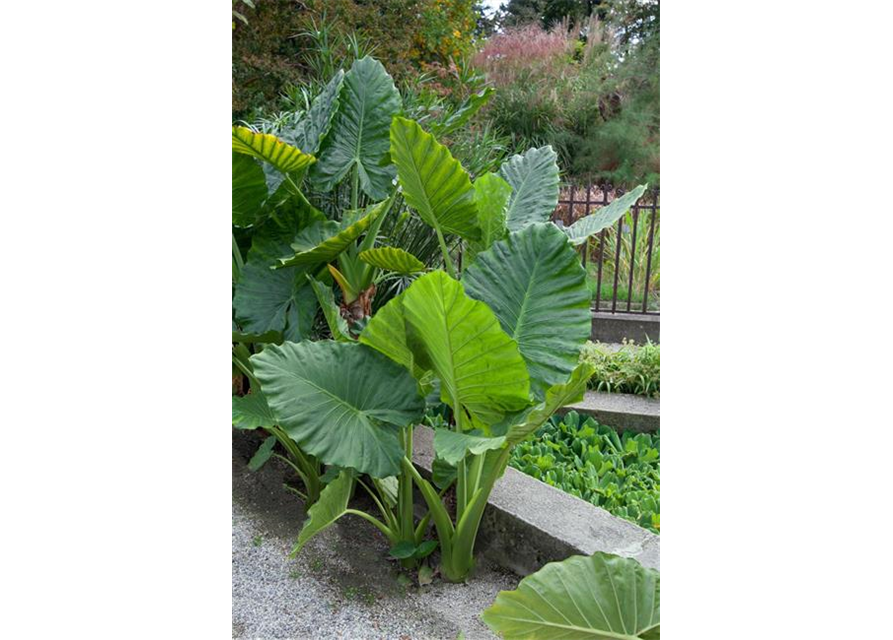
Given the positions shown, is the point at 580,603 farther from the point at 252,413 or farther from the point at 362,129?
the point at 362,129

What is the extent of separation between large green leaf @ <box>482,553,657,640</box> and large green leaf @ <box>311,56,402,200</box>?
176 cm

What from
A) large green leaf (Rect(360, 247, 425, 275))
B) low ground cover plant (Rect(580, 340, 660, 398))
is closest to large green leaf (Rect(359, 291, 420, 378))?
large green leaf (Rect(360, 247, 425, 275))

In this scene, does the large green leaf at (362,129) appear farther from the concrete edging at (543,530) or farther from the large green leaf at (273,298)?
the concrete edging at (543,530)

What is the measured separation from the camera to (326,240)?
7.44 ft

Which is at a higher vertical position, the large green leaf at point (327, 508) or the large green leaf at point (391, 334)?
the large green leaf at point (391, 334)

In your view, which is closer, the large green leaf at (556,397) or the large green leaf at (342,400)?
the large green leaf at (556,397)

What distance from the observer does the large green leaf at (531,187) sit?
2.53m

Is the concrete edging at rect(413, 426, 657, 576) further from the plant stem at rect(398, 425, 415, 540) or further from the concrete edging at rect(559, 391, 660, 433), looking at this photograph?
the concrete edging at rect(559, 391, 660, 433)

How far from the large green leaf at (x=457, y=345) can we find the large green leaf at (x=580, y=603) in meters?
0.67

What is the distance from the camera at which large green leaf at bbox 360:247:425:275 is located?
214 cm

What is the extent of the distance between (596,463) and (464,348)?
1.56 meters

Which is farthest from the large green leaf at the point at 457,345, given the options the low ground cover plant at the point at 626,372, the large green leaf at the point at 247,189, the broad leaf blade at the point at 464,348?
the low ground cover plant at the point at 626,372
